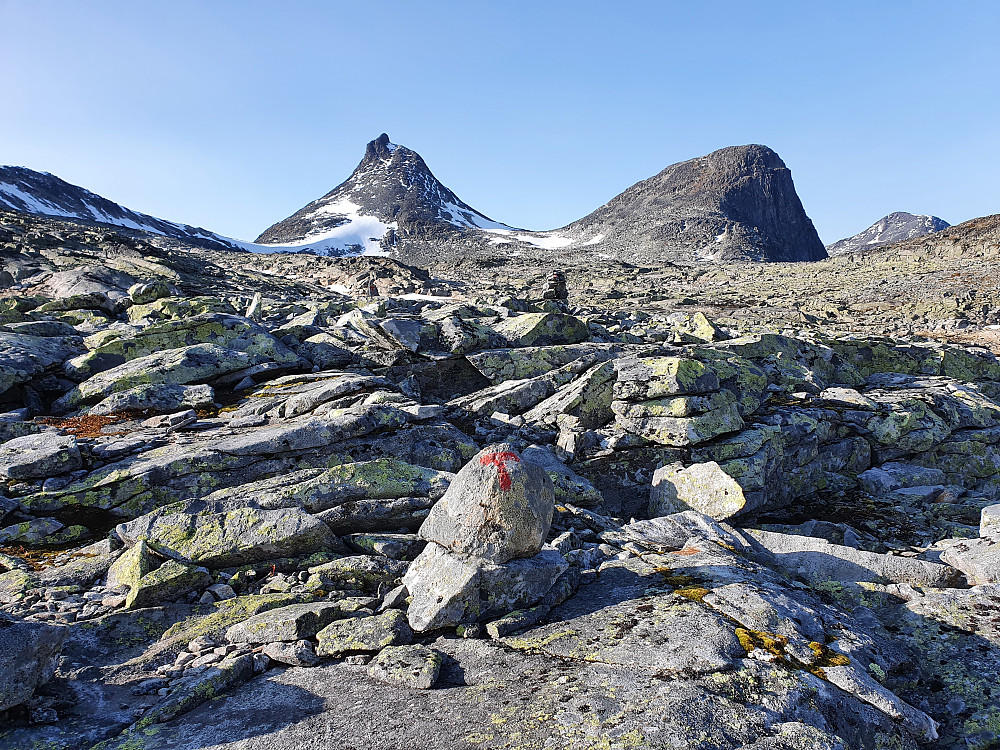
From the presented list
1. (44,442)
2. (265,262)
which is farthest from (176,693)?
(265,262)

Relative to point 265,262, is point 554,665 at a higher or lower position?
lower

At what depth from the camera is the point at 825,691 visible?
620cm

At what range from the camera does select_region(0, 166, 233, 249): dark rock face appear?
149 m

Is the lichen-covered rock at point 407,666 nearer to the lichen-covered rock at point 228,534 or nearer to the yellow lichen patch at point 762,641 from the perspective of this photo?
the lichen-covered rock at point 228,534

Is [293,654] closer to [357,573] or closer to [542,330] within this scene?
[357,573]

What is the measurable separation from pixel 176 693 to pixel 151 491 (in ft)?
22.3

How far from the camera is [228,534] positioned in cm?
983

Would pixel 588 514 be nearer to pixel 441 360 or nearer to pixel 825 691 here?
pixel 825 691

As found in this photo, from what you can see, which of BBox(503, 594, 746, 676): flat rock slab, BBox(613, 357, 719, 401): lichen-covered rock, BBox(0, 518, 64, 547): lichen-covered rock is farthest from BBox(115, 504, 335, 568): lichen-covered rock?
BBox(613, 357, 719, 401): lichen-covered rock

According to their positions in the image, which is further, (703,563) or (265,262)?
(265,262)

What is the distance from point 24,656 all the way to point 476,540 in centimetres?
570

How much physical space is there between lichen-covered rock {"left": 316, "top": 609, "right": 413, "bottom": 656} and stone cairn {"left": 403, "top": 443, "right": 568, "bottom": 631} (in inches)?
10.9

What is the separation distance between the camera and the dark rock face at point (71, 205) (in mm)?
149250

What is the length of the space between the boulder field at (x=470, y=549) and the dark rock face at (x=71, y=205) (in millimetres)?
158017
